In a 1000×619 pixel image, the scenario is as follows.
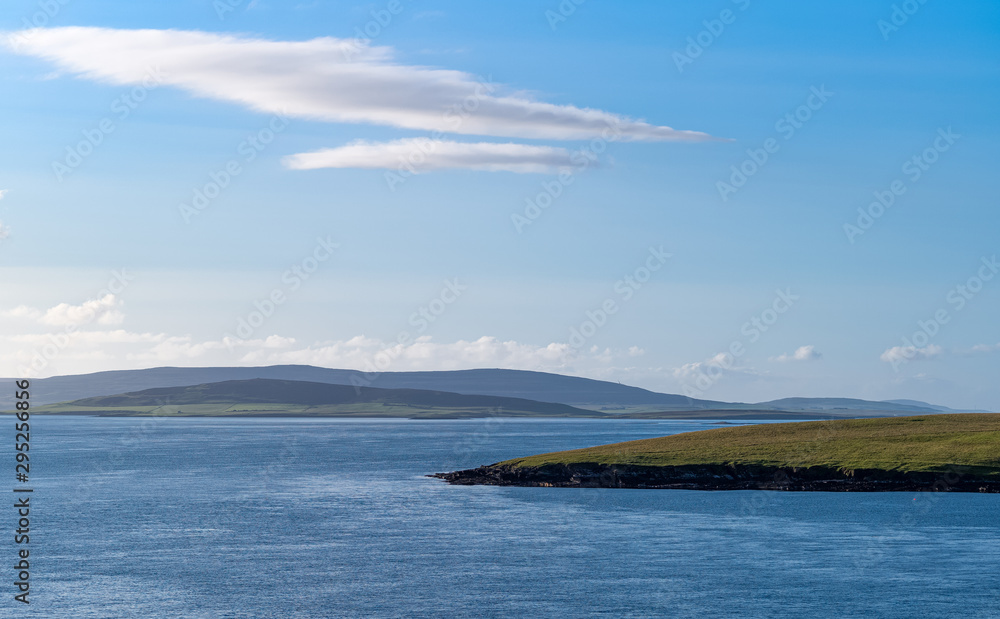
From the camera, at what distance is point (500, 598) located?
2534 inches

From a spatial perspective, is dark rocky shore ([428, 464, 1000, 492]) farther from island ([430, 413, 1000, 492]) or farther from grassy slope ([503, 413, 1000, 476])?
grassy slope ([503, 413, 1000, 476])

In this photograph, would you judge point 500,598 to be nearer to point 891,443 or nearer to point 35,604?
point 35,604

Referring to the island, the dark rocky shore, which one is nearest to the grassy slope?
the island

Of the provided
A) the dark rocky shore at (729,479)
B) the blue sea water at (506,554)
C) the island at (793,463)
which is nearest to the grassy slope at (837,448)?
the island at (793,463)

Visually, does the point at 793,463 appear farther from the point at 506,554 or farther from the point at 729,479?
the point at 506,554

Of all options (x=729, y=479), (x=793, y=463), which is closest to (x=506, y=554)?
(x=729, y=479)

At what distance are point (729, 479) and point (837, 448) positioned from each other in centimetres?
2058

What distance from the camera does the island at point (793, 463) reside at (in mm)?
116000

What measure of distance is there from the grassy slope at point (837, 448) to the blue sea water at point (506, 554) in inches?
381

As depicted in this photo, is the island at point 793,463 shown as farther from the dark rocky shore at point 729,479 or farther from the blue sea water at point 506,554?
the blue sea water at point 506,554

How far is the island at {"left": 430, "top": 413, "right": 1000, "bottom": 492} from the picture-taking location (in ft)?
381

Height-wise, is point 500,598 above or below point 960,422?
below

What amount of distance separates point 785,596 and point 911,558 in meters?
17.6

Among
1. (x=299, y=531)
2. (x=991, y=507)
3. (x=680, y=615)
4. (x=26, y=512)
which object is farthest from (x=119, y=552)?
(x=991, y=507)
